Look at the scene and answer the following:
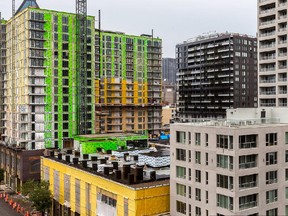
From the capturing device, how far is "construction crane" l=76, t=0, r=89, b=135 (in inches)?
4978

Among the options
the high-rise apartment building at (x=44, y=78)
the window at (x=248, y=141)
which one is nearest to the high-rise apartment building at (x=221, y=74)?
the high-rise apartment building at (x=44, y=78)

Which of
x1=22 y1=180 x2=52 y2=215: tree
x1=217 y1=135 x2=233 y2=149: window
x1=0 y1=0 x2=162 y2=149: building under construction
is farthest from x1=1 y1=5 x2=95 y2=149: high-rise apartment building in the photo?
x1=217 y1=135 x2=233 y2=149: window

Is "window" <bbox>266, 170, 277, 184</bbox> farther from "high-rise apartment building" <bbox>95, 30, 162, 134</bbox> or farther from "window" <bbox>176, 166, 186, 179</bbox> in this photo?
"high-rise apartment building" <bbox>95, 30, 162, 134</bbox>

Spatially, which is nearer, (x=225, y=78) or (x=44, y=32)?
(x=44, y=32)

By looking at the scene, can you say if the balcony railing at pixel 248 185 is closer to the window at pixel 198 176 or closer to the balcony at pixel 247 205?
the balcony at pixel 247 205

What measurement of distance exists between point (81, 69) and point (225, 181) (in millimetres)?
84235

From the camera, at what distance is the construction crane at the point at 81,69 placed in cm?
12644

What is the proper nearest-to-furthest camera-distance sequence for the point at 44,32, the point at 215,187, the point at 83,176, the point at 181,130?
1. the point at 215,187
2. the point at 181,130
3. the point at 83,176
4. the point at 44,32

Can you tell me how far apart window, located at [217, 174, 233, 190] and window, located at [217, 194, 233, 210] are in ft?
4.81

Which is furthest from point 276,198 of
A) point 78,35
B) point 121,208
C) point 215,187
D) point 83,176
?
point 78,35

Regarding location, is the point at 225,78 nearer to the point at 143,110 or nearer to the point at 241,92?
the point at 241,92

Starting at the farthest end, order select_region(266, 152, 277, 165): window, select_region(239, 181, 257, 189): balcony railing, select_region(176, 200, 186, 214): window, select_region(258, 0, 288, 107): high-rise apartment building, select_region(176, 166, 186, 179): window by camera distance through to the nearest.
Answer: select_region(258, 0, 288, 107): high-rise apartment building < select_region(176, 166, 186, 179): window < select_region(176, 200, 186, 214): window < select_region(266, 152, 277, 165): window < select_region(239, 181, 257, 189): balcony railing

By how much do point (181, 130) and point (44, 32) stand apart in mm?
75456

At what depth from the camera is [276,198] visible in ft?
182
